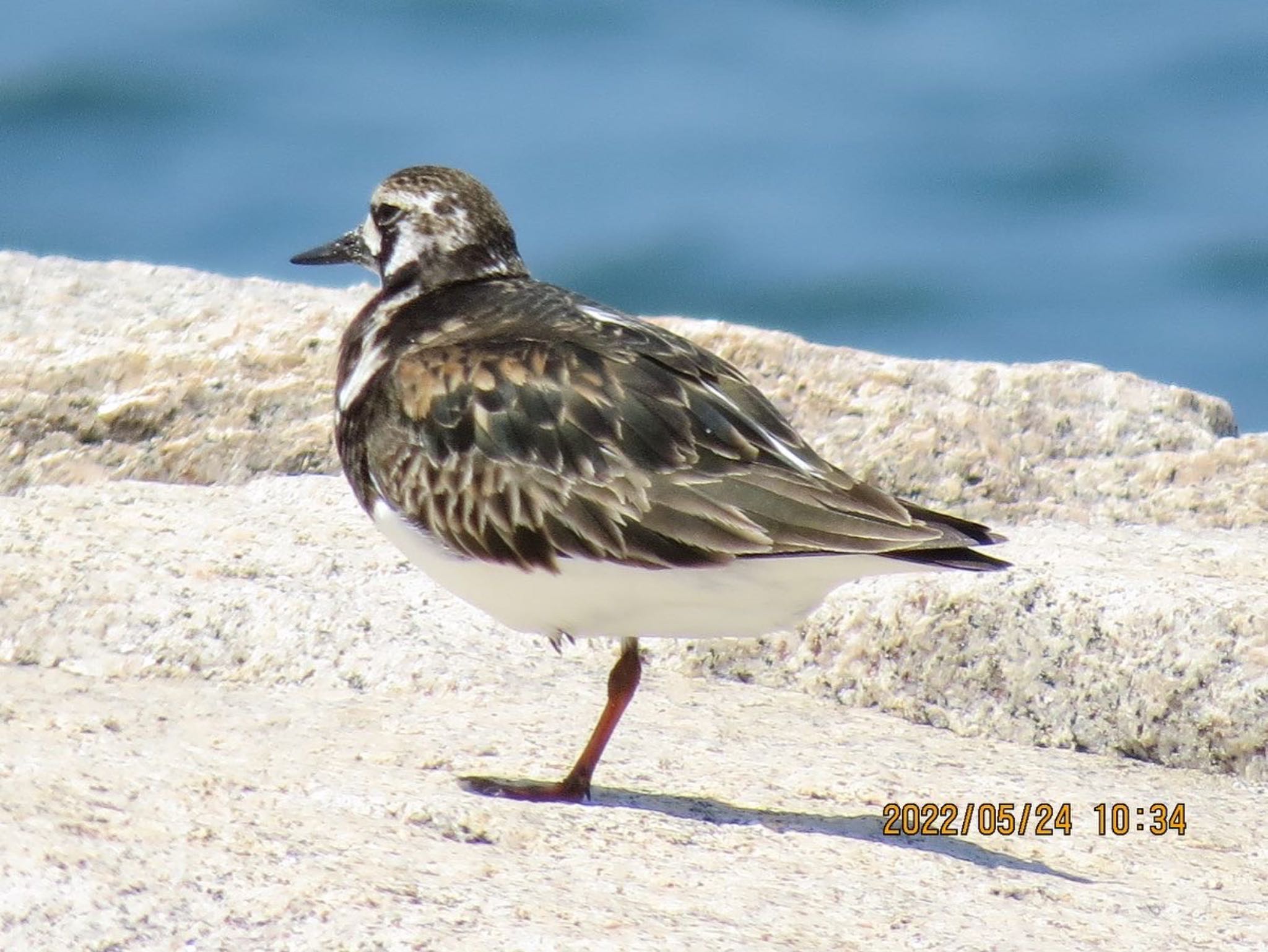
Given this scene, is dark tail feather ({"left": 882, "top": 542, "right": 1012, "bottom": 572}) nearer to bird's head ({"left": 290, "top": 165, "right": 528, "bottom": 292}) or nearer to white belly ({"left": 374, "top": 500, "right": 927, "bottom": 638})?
white belly ({"left": 374, "top": 500, "right": 927, "bottom": 638})

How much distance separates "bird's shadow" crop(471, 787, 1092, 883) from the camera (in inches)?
172

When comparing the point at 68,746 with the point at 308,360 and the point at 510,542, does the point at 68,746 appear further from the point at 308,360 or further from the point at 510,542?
the point at 308,360

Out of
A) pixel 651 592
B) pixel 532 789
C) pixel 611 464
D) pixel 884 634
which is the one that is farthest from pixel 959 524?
pixel 532 789

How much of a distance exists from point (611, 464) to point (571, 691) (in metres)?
0.89

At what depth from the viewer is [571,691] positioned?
529 cm

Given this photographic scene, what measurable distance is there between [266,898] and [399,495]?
1.47 metres

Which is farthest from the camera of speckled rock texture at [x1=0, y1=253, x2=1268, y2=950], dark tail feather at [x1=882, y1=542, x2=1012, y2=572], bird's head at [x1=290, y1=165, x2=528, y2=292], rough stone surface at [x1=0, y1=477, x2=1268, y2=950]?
bird's head at [x1=290, y1=165, x2=528, y2=292]

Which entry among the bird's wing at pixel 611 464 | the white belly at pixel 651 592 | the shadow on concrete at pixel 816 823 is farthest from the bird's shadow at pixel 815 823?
the bird's wing at pixel 611 464

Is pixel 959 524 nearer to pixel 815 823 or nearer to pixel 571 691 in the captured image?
pixel 815 823

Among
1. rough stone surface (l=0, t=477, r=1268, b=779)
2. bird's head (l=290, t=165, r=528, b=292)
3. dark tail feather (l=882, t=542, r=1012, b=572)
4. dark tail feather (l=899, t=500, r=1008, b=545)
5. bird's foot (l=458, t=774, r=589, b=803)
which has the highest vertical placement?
bird's head (l=290, t=165, r=528, b=292)

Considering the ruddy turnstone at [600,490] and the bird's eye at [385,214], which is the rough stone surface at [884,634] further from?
the bird's eye at [385,214]

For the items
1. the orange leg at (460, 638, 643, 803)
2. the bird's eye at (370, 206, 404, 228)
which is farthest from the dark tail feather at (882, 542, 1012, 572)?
the bird's eye at (370, 206, 404, 228)

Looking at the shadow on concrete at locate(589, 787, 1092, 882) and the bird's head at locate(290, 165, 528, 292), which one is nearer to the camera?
the shadow on concrete at locate(589, 787, 1092, 882)

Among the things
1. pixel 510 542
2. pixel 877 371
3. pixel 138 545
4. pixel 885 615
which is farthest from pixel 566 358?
pixel 877 371
